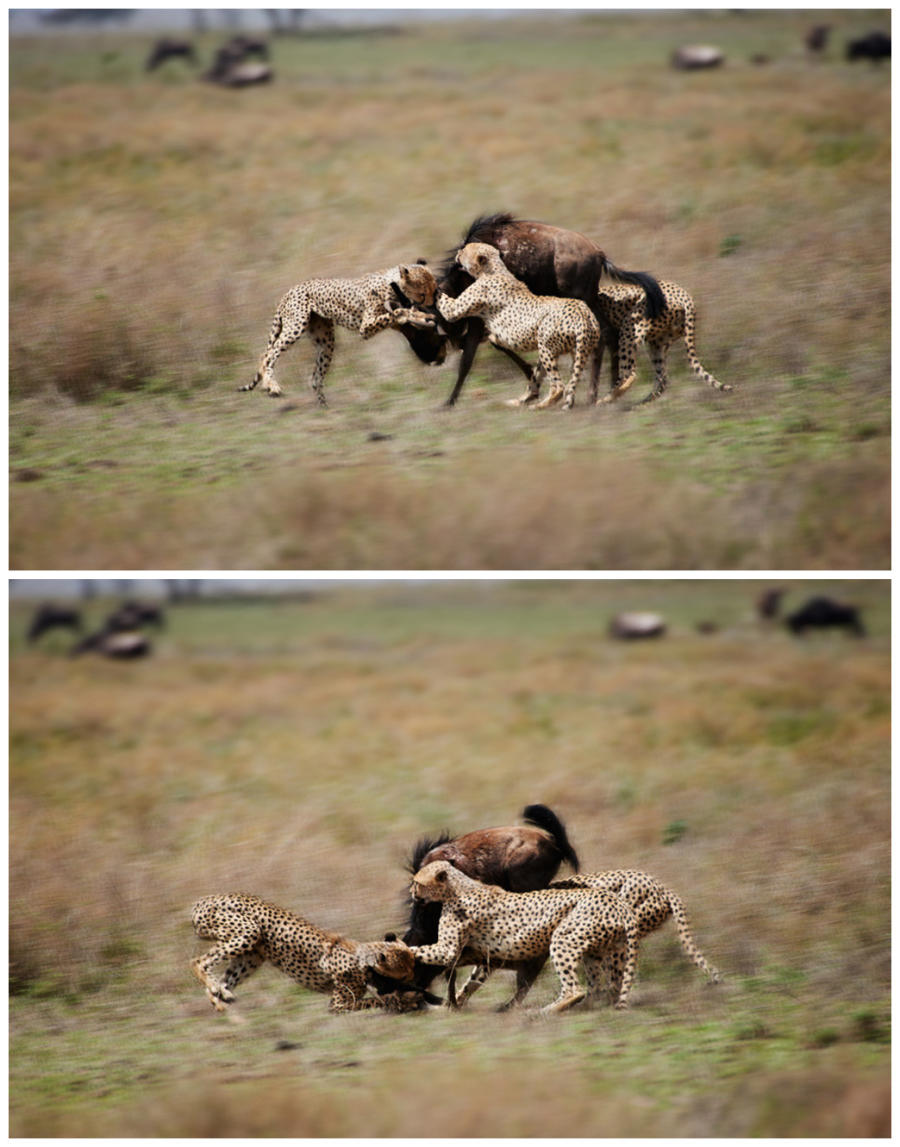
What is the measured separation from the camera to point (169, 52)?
13.4 meters

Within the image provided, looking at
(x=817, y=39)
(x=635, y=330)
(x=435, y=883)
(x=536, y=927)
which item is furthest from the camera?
(x=817, y=39)

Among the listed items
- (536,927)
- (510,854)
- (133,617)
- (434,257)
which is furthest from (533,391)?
(133,617)

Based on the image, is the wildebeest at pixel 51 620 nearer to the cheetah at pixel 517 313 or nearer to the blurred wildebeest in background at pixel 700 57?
the cheetah at pixel 517 313

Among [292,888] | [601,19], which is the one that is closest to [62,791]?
[292,888]

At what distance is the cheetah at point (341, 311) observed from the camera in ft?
25.7

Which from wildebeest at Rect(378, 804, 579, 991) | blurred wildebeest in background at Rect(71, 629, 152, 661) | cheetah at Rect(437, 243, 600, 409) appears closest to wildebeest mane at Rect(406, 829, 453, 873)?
wildebeest at Rect(378, 804, 579, 991)

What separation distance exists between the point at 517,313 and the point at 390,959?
10.6ft

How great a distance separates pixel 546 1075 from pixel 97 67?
931 cm

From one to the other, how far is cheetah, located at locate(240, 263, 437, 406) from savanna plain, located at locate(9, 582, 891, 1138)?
2.79 meters

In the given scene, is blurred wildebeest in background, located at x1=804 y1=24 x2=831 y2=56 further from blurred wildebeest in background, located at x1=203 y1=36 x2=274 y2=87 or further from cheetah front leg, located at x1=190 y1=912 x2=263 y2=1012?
cheetah front leg, located at x1=190 y1=912 x2=263 y2=1012

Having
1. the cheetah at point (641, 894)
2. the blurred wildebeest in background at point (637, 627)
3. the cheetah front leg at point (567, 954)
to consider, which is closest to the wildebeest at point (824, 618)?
the blurred wildebeest in background at point (637, 627)

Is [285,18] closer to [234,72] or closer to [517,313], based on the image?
[234,72]

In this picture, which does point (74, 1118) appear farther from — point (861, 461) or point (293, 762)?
point (861, 461)

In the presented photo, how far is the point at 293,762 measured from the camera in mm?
11016
